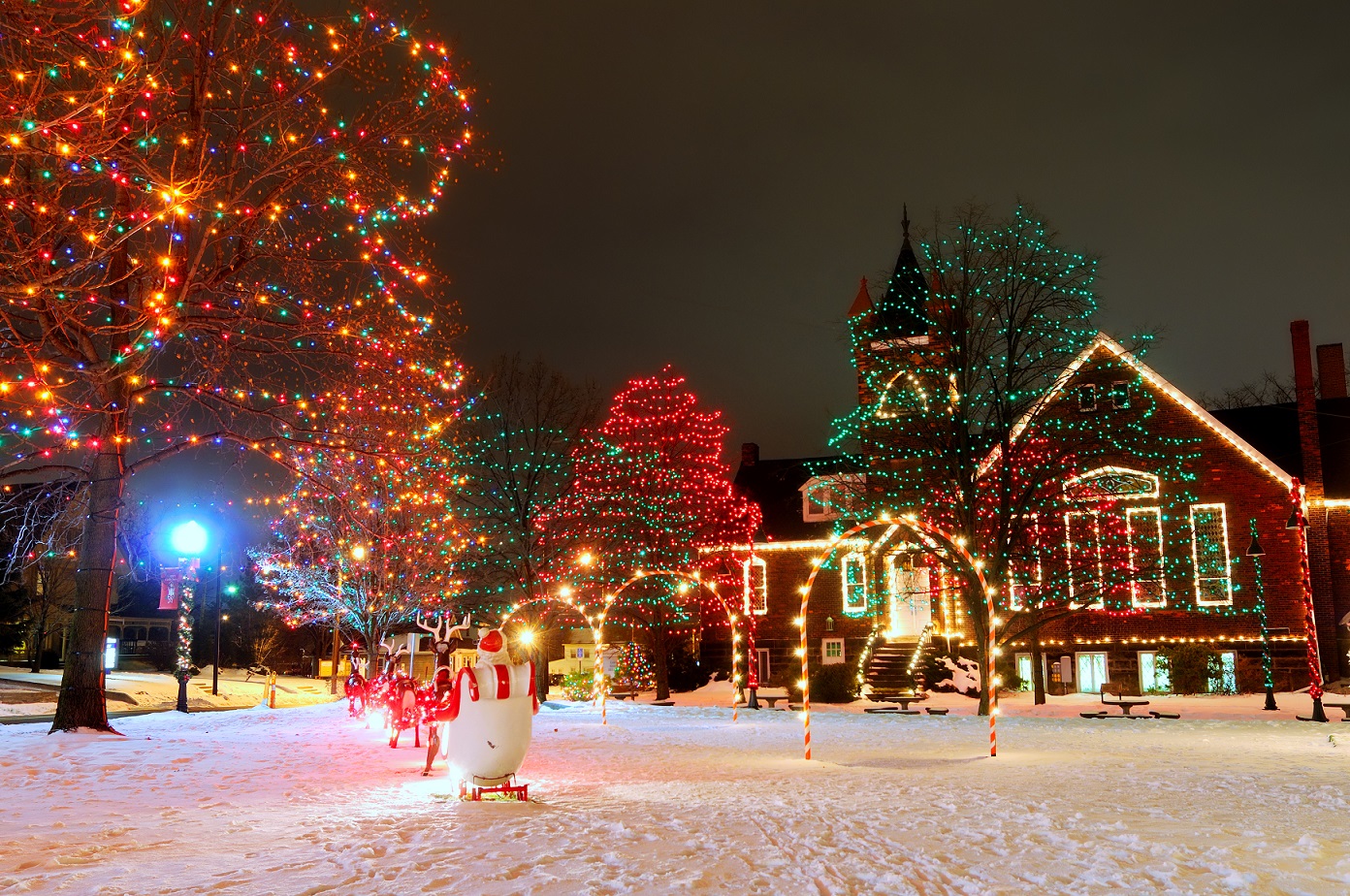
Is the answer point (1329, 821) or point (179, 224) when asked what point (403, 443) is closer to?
point (179, 224)

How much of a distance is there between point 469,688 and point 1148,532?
2689cm

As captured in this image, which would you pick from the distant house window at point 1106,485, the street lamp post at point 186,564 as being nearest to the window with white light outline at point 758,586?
the distant house window at point 1106,485

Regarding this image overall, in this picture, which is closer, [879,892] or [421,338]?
[879,892]

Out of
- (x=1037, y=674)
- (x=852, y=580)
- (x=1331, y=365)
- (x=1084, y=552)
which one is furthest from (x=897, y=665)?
(x=1331, y=365)

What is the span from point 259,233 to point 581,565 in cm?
1677

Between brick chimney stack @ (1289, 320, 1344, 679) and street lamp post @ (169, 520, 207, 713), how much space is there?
3067cm

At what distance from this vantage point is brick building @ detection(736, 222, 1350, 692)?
26.5m

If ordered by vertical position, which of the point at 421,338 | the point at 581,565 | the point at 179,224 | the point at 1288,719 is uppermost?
the point at 179,224

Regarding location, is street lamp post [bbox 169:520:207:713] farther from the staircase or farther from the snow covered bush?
the staircase

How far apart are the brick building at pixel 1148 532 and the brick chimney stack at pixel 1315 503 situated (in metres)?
0.04

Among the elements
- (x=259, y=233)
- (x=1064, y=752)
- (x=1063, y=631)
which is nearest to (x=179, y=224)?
(x=259, y=233)

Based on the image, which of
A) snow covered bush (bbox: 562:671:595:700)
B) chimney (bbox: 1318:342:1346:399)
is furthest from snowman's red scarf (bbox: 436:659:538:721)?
→ chimney (bbox: 1318:342:1346:399)

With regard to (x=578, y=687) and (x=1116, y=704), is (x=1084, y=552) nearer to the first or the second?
(x=1116, y=704)

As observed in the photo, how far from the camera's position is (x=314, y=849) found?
778 cm
